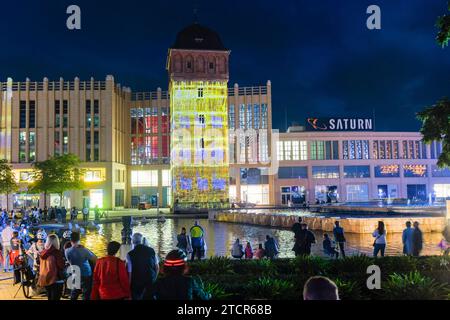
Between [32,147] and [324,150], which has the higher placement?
[32,147]

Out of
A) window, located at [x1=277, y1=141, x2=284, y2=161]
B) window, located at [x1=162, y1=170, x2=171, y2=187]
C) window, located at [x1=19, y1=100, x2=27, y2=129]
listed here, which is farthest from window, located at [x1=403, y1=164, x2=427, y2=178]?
window, located at [x1=19, y1=100, x2=27, y2=129]

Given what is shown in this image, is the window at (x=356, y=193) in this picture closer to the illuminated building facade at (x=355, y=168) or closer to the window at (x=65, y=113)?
the illuminated building facade at (x=355, y=168)

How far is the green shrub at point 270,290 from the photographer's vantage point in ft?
29.4

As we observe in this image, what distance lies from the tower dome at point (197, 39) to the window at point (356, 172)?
29669mm

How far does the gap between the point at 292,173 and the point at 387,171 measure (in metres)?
17.1

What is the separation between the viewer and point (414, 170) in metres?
76.2

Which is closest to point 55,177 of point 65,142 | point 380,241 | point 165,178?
Answer: point 65,142

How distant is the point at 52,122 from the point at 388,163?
57.1 metres

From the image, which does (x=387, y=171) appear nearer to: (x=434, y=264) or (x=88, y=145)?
(x=88, y=145)

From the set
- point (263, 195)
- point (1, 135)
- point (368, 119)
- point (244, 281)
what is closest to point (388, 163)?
point (368, 119)

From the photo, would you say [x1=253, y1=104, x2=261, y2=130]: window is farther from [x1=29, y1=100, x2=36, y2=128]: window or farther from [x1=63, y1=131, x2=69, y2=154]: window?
[x1=29, y1=100, x2=36, y2=128]: window

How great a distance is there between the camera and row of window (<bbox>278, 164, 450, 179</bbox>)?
73375 mm

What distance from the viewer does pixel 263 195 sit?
7294 cm
